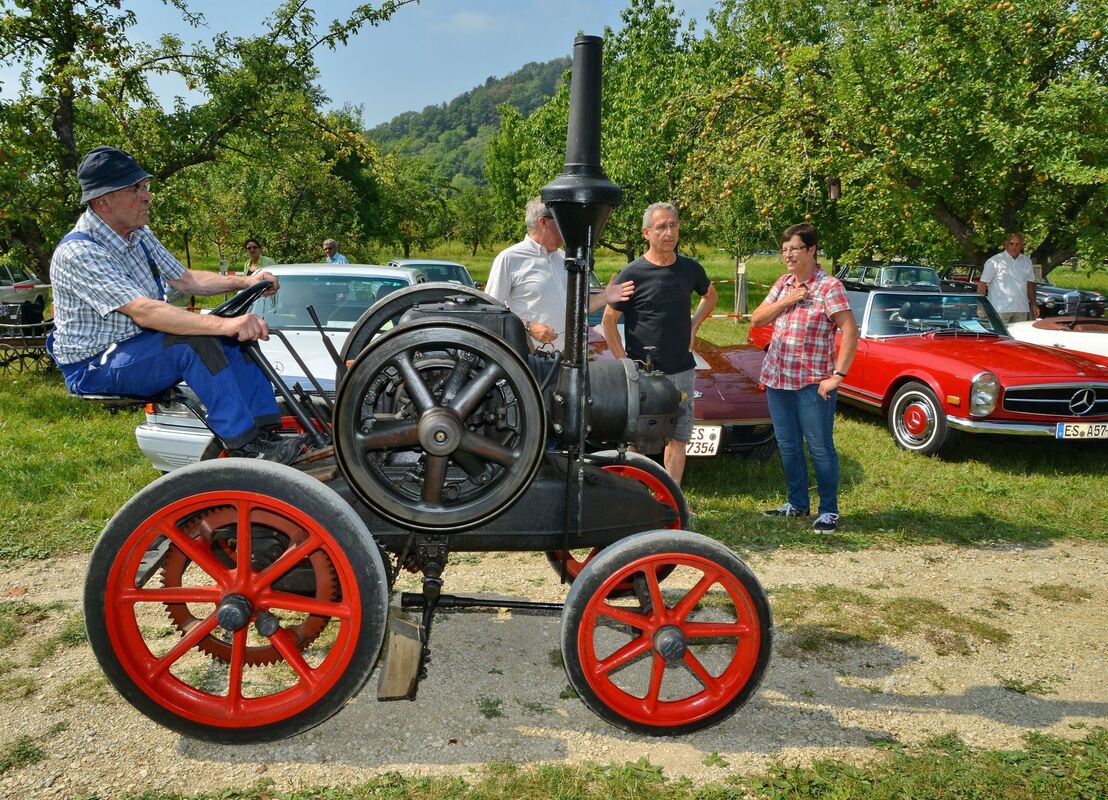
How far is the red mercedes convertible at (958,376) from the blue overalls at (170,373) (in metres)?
6.08

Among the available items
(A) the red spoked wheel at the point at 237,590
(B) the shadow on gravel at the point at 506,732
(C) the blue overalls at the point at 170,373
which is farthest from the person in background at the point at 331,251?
(A) the red spoked wheel at the point at 237,590

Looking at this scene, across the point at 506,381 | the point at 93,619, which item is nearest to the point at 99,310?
the point at 93,619

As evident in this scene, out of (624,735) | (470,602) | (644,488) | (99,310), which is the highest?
(99,310)

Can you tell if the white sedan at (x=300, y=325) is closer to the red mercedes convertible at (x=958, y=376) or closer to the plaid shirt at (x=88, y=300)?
the plaid shirt at (x=88, y=300)

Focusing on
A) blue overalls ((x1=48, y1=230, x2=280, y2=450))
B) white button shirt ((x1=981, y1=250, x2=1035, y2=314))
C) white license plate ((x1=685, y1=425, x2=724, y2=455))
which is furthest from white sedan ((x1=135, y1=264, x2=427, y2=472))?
white button shirt ((x1=981, y1=250, x2=1035, y2=314))

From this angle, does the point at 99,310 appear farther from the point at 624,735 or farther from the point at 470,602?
the point at 624,735

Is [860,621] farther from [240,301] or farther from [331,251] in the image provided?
[331,251]

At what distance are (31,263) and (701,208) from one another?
9.70 metres

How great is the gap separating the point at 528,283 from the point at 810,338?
1925mm

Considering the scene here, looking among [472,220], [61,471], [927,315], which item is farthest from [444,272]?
[472,220]

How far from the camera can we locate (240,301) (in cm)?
317

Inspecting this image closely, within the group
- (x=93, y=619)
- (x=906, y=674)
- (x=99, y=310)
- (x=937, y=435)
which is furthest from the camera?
(x=937, y=435)

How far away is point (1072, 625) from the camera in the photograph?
4109 mm

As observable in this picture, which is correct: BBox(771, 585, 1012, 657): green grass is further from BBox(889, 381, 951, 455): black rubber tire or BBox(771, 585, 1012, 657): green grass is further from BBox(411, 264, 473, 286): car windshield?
BBox(411, 264, 473, 286): car windshield
